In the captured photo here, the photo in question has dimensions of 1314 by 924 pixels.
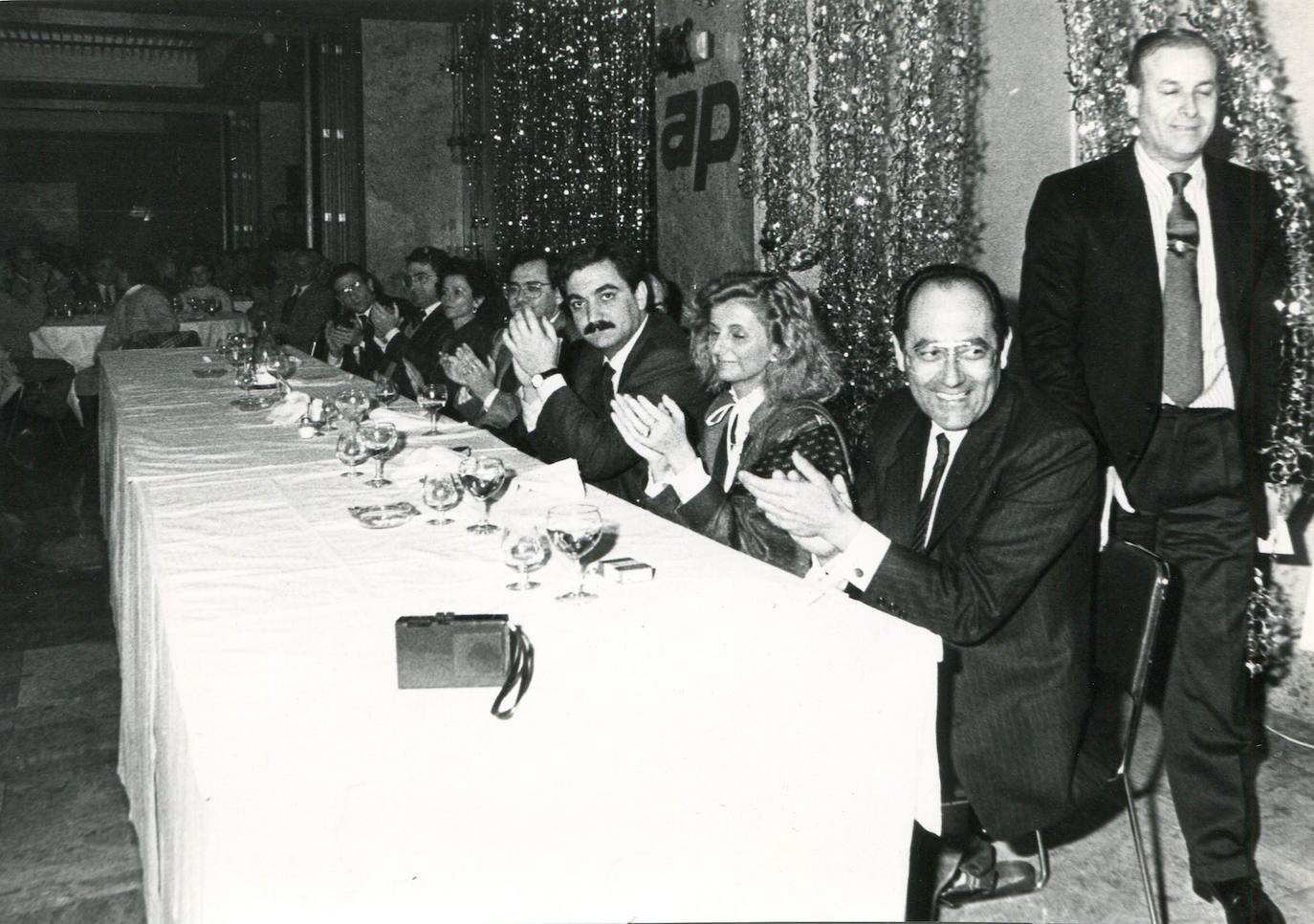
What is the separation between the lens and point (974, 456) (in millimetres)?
1891

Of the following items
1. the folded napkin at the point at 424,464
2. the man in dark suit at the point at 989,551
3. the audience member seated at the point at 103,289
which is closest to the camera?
the man in dark suit at the point at 989,551

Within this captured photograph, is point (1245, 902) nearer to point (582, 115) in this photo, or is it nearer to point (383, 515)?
point (383, 515)

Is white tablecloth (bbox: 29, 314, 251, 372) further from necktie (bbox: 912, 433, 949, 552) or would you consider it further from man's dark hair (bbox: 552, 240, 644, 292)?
necktie (bbox: 912, 433, 949, 552)

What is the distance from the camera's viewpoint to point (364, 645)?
1506 millimetres

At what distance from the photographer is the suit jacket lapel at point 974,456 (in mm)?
1880

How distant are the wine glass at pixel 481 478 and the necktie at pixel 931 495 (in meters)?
0.77

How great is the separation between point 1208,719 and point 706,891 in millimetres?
1386

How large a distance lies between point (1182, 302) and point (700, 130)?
13.9 feet

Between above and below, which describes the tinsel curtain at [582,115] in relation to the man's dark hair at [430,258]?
above

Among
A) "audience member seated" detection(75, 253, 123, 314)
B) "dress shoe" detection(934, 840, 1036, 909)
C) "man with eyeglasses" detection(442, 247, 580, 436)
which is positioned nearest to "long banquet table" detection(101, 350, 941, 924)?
"dress shoe" detection(934, 840, 1036, 909)

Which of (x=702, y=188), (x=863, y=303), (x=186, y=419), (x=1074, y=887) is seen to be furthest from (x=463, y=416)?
(x=1074, y=887)

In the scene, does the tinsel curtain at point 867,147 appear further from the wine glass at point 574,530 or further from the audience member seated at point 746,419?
the wine glass at point 574,530

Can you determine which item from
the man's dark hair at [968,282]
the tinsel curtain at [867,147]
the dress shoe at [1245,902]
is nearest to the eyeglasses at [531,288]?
the tinsel curtain at [867,147]

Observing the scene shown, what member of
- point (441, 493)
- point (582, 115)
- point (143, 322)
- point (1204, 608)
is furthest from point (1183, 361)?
point (143, 322)
